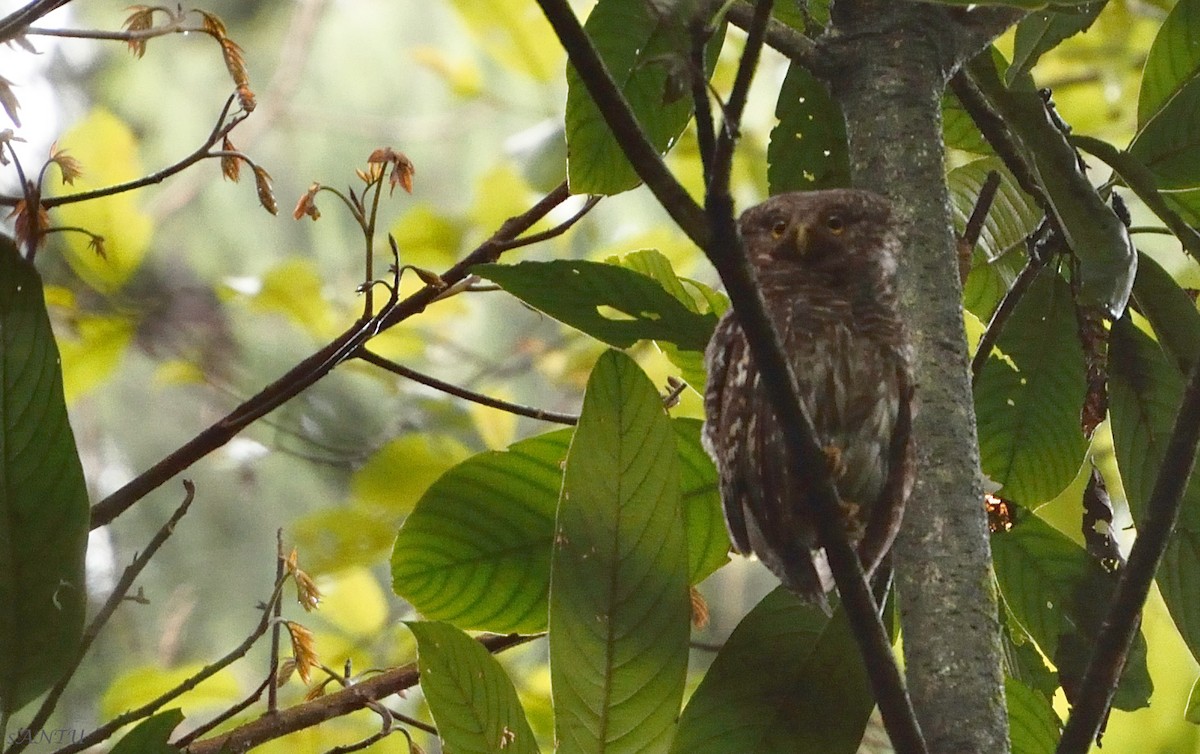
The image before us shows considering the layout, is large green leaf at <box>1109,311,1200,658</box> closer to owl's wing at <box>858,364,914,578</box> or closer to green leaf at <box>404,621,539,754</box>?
owl's wing at <box>858,364,914,578</box>

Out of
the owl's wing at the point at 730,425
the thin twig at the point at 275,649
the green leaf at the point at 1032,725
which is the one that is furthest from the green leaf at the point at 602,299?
the green leaf at the point at 1032,725

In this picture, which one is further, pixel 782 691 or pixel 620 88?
pixel 620 88

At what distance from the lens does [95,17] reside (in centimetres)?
510

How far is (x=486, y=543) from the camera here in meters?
1.23

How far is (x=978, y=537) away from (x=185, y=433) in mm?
4950

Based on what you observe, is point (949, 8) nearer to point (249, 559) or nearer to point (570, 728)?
point (570, 728)

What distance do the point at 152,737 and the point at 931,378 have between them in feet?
2.18

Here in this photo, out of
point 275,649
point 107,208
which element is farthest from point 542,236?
point 107,208

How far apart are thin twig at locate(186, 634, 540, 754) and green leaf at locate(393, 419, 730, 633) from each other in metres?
0.06

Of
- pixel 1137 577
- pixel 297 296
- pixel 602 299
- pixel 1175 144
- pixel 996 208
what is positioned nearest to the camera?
pixel 1137 577

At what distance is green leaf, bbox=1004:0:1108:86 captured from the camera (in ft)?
3.67

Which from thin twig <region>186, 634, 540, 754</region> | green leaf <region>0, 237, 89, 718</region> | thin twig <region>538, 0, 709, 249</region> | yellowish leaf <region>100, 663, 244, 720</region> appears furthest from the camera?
yellowish leaf <region>100, 663, 244, 720</region>

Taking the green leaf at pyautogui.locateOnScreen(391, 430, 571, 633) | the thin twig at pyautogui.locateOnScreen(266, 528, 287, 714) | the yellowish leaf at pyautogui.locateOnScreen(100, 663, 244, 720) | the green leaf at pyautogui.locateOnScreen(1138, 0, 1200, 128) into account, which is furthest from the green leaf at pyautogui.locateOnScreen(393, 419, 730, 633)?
the green leaf at pyautogui.locateOnScreen(1138, 0, 1200, 128)

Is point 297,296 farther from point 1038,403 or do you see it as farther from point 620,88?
point 1038,403
